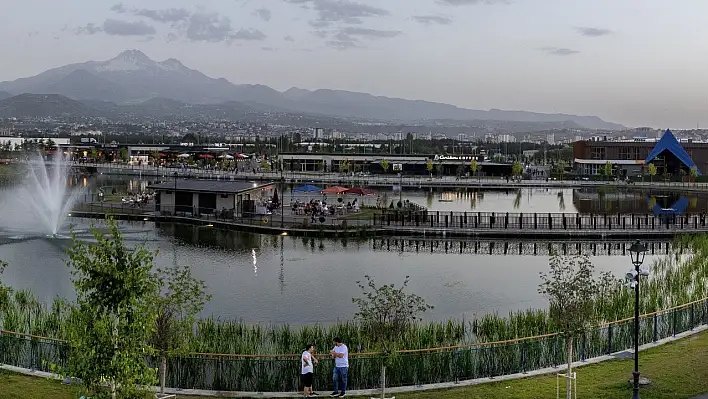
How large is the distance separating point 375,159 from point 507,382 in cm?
10659

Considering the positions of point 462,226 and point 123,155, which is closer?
point 462,226

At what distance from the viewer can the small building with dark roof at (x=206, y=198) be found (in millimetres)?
47031

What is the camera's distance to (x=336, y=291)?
27766 mm

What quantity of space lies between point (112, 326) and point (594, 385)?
370 inches

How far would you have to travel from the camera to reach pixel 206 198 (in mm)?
47969

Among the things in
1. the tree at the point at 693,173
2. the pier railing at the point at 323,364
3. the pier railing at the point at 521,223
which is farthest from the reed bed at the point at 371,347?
the tree at the point at 693,173

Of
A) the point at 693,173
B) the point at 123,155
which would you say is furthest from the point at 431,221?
the point at 123,155

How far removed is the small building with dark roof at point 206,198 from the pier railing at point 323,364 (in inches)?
1151

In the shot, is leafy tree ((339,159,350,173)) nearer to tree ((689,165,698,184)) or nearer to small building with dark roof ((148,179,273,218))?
tree ((689,165,698,184))

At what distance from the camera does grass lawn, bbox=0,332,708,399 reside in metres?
14.2

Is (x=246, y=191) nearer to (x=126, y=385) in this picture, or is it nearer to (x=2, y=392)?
(x=2, y=392)

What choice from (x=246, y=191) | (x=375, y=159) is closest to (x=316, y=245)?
(x=246, y=191)

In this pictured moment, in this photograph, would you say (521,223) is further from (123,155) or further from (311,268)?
(123,155)

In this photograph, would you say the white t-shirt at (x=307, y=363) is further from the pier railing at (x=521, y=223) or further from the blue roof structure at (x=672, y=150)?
the blue roof structure at (x=672, y=150)
